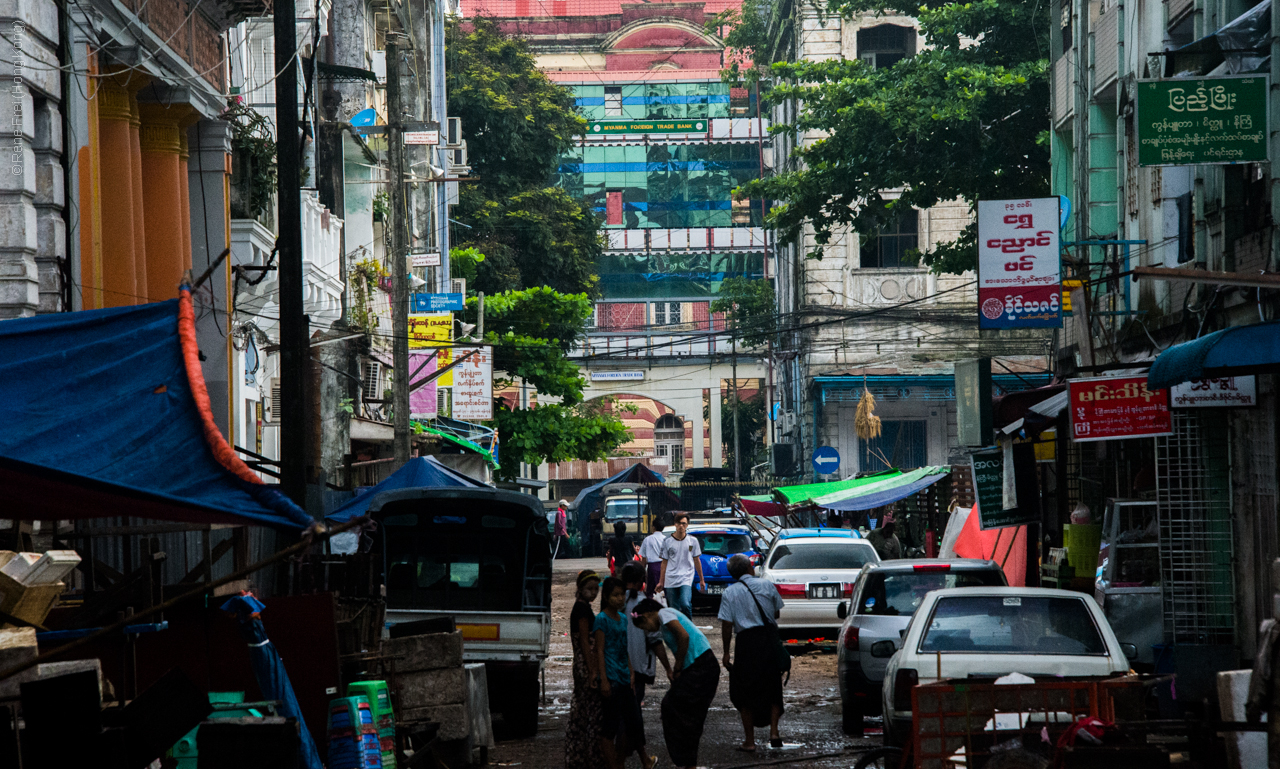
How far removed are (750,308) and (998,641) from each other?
48.4 metres

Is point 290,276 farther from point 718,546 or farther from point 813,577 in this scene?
point 718,546

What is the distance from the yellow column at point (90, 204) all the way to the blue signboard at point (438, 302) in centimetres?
1630

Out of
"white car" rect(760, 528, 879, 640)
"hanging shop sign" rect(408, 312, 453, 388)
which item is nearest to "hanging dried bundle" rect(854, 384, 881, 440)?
"hanging shop sign" rect(408, 312, 453, 388)

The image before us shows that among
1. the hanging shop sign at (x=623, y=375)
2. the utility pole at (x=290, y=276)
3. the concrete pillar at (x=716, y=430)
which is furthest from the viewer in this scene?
the concrete pillar at (x=716, y=430)

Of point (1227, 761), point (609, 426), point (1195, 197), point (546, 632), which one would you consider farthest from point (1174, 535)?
point (609, 426)

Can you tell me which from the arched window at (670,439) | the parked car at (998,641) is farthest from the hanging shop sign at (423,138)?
the arched window at (670,439)

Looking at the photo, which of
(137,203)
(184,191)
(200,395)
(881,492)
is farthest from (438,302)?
(200,395)

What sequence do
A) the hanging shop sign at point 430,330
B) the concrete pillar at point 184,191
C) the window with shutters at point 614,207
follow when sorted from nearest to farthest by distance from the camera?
1. the concrete pillar at point 184,191
2. the hanging shop sign at point 430,330
3. the window with shutters at point 614,207

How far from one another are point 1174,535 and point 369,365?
62.0ft

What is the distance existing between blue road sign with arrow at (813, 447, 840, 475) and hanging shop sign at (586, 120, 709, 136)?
32611 millimetres

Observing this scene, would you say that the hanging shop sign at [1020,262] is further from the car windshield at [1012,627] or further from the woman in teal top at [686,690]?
the woman in teal top at [686,690]

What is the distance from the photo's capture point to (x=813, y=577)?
67.0 feet

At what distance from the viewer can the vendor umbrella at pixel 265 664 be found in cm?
786

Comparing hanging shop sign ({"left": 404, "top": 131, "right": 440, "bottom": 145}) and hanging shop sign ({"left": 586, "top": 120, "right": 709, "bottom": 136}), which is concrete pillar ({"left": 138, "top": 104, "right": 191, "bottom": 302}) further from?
hanging shop sign ({"left": 586, "top": 120, "right": 709, "bottom": 136})
